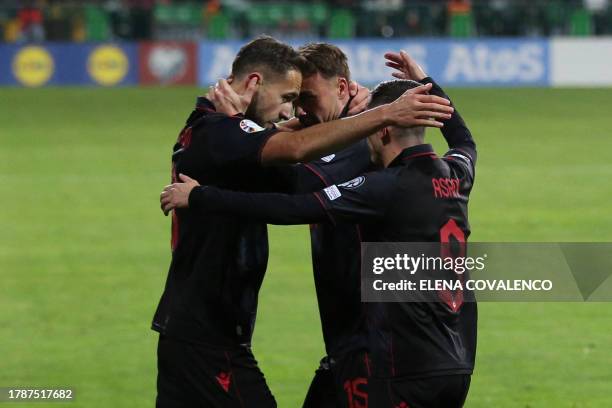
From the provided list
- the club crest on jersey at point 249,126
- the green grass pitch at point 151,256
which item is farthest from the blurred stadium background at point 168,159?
the club crest on jersey at point 249,126

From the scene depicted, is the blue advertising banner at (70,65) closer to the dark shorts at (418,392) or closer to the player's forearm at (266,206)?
the player's forearm at (266,206)

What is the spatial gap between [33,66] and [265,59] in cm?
2565

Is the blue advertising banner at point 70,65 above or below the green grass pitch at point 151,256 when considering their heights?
below

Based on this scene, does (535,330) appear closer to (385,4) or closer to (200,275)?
(200,275)

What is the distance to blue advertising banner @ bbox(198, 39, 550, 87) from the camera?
29828mm

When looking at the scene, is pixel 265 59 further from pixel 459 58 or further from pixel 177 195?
pixel 459 58

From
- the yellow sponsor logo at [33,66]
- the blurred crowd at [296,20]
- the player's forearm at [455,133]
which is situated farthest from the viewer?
the blurred crowd at [296,20]

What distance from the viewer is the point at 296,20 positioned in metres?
32.2

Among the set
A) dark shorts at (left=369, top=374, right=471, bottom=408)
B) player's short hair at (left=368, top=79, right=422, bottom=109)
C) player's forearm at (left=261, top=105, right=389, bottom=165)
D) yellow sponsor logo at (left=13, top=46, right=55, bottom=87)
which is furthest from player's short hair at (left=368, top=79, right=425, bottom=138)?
yellow sponsor logo at (left=13, top=46, right=55, bottom=87)

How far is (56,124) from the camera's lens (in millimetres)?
23375

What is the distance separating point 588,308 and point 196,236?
6088 millimetres

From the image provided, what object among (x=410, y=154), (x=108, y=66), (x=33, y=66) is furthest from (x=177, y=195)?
(x=33, y=66)

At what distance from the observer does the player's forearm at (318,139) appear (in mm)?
5043

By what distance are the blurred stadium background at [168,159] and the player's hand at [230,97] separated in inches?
126
